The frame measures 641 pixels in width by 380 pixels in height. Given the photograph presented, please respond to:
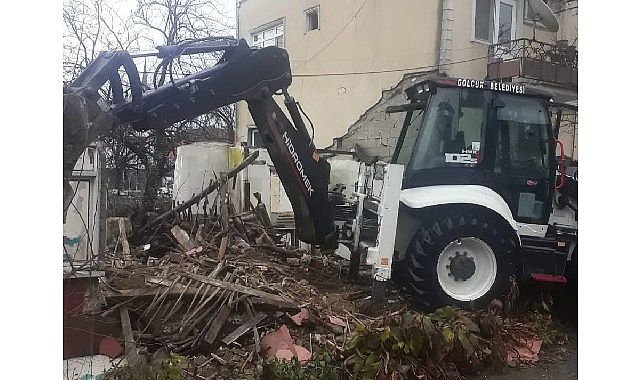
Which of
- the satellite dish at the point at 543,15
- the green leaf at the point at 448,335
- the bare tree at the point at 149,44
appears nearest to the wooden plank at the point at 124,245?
the bare tree at the point at 149,44

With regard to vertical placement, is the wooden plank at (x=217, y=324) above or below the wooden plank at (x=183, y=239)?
below

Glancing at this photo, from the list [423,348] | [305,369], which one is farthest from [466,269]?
[305,369]

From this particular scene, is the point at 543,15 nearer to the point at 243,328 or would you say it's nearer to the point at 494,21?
the point at 494,21

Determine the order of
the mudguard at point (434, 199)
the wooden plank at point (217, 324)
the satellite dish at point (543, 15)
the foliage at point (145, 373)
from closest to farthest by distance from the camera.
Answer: the foliage at point (145, 373) → the wooden plank at point (217, 324) → the mudguard at point (434, 199) → the satellite dish at point (543, 15)

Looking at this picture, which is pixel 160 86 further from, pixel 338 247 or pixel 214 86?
pixel 338 247

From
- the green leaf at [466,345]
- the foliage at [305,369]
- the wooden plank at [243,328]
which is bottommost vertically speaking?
the foliage at [305,369]

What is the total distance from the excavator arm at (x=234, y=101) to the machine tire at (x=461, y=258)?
0.36 m

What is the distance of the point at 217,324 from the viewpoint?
2156 mm

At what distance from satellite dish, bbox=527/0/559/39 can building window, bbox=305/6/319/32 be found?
88 centimetres

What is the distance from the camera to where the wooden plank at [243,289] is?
2184mm

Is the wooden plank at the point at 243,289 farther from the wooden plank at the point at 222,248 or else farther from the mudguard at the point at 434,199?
the mudguard at the point at 434,199

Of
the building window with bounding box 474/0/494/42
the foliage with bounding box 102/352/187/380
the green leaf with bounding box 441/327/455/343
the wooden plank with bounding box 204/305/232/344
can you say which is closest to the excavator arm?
the wooden plank with bounding box 204/305/232/344

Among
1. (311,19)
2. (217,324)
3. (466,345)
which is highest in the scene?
(311,19)

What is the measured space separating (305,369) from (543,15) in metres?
1.66
